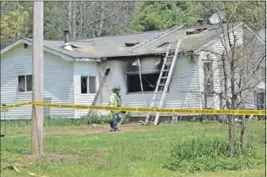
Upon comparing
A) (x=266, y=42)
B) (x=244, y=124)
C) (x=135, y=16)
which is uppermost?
(x=135, y=16)

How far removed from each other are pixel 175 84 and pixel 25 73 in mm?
8260

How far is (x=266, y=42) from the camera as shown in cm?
1348

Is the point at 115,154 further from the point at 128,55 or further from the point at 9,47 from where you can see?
the point at 9,47

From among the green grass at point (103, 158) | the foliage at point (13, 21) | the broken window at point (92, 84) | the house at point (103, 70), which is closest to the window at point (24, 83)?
the house at point (103, 70)

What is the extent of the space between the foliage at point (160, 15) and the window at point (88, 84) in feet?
45.0

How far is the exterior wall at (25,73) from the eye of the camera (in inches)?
1177

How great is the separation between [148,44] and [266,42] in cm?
1612

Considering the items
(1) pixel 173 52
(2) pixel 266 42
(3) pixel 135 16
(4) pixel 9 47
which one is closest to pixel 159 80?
(1) pixel 173 52

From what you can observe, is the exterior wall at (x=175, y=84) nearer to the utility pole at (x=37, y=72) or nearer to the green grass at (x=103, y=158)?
the green grass at (x=103, y=158)

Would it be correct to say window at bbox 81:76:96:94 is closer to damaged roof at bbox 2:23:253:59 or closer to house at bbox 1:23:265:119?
house at bbox 1:23:265:119

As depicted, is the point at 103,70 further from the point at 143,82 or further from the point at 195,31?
the point at 195,31

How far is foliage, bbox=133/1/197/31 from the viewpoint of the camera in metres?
43.6

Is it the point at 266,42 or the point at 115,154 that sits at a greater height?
the point at 266,42

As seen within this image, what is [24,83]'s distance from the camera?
31688 mm
